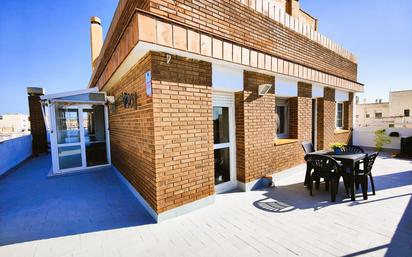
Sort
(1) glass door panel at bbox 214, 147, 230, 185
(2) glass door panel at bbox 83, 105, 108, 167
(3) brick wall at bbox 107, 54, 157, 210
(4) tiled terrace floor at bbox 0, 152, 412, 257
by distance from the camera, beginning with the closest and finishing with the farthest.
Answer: (4) tiled terrace floor at bbox 0, 152, 412, 257 < (3) brick wall at bbox 107, 54, 157, 210 < (1) glass door panel at bbox 214, 147, 230, 185 < (2) glass door panel at bbox 83, 105, 108, 167

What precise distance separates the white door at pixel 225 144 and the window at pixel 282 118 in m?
2.16

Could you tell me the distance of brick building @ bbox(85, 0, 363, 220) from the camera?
3.02 meters

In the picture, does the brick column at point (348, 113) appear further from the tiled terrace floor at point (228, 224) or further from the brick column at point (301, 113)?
the tiled terrace floor at point (228, 224)

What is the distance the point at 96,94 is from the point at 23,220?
14.9ft

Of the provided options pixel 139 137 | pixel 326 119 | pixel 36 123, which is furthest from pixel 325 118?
pixel 36 123

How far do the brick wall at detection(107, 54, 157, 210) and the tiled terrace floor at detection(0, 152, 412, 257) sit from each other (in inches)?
20.8

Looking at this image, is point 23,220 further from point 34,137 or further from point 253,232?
point 34,137

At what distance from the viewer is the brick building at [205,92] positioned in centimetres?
302

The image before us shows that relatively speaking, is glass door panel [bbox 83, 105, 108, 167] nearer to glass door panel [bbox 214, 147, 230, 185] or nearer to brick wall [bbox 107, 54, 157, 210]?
brick wall [bbox 107, 54, 157, 210]

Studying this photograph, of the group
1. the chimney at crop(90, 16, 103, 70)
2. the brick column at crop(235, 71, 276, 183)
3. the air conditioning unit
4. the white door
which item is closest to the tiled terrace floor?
the white door

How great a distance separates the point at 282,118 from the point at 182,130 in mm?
3985

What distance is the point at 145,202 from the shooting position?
367 centimetres

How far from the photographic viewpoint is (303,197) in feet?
13.3

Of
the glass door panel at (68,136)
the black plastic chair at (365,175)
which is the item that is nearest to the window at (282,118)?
the black plastic chair at (365,175)
